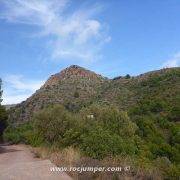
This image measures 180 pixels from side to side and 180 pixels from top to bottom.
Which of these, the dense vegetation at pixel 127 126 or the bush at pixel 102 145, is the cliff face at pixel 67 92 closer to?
the dense vegetation at pixel 127 126

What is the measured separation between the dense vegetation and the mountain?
19 centimetres

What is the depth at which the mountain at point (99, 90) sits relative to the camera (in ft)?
242

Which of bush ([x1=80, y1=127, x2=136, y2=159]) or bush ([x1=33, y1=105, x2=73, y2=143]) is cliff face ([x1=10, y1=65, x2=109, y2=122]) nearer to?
bush ([x1=33, y1=105, x2=73, y2=143])

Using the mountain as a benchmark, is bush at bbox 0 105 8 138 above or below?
below

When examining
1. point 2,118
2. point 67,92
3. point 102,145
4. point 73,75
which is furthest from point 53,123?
point 73,75

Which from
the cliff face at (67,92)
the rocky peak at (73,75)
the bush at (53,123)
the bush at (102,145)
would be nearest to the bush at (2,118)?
the bush at (53,123)

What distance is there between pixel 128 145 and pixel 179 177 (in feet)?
18.5

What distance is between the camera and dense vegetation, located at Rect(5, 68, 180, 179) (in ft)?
70.3

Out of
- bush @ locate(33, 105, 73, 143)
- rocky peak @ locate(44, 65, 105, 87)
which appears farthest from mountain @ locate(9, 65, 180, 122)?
bush @ locate(33, 105, 73, 143)

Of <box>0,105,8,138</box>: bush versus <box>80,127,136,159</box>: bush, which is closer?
<box>80,127,136,159</box>: bush

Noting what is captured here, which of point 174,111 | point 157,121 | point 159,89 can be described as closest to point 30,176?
point 157,121

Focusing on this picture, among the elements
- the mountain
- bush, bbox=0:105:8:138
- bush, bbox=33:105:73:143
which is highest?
the mountain

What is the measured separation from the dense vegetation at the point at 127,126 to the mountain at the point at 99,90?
0.19 metres

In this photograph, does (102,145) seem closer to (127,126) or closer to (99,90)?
(127,126)
